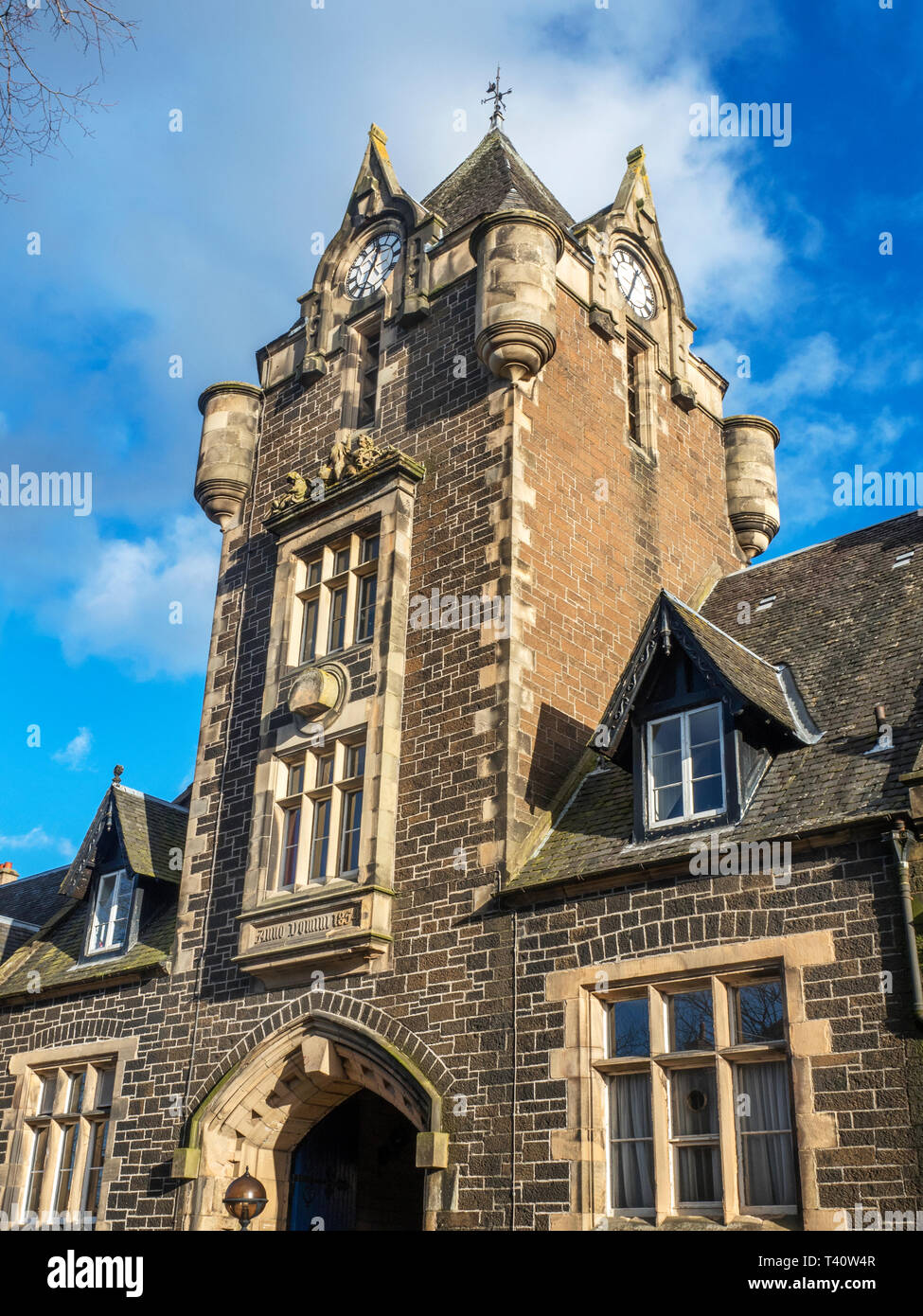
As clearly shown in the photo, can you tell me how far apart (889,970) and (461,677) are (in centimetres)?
633

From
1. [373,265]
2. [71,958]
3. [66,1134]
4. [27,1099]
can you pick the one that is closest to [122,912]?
[71,958]

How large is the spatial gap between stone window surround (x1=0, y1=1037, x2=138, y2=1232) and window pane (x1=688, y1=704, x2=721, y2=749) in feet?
27.5

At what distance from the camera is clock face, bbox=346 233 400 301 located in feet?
66.9

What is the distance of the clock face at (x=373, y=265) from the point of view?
20.4m

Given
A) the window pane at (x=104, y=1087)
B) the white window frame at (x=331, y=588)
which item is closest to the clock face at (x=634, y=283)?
the white window frame at (x=331, y=588)

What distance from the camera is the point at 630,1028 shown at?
Result: 12.9m

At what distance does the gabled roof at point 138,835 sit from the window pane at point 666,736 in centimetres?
793

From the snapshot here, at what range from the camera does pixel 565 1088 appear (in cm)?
1271

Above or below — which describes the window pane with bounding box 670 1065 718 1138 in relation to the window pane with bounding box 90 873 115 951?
below

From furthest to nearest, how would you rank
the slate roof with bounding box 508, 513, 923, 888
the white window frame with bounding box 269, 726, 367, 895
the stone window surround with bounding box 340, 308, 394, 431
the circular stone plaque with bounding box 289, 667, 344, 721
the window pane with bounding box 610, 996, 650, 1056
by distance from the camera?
the stone window surround with bounding box 340, 308, 394, 431
the circular stone plaque with bounding box 289, 667, 344, 721
the white window frame with bounding box 269, 726, 367, 895
the window pane with bounding box 610, 996, 650, 1056
the slate roof with bounding box 508, 513, 923, 888

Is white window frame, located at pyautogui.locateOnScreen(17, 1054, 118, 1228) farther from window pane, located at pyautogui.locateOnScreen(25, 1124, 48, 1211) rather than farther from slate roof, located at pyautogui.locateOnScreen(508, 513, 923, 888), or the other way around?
slate roof, located at pyautogui.locateOnScreen(508, 513, 923, 888)

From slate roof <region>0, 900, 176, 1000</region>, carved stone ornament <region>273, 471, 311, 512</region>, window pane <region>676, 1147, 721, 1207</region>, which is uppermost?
carved stone ornament <region>273, 471, 311, 512</region>

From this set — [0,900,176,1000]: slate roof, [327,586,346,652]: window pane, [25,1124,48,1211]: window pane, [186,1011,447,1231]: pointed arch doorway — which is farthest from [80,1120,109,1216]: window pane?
[327,586,346,652]: window pane
